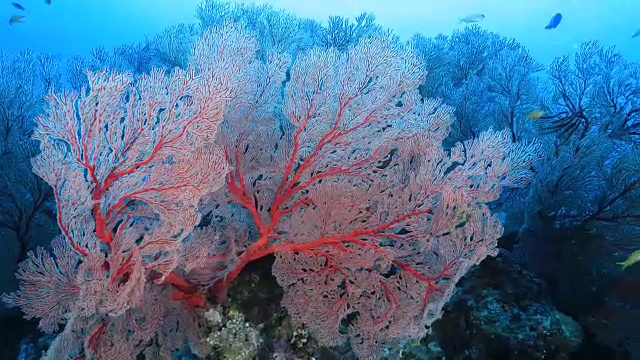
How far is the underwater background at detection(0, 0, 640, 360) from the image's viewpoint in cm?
248

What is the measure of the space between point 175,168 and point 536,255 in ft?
17.2

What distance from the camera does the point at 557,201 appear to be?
17.6 feet

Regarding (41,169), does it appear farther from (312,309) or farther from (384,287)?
(384,287)

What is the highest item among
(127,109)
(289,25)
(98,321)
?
(289,25)

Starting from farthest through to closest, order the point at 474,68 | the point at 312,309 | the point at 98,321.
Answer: the point at 474,68 < the point at 312,309 < the point at 98,321

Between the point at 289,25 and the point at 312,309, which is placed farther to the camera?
the point at 289,25

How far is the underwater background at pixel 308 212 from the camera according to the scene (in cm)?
248

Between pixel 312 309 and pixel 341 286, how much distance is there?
0.44 metres

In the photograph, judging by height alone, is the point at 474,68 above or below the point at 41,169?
above

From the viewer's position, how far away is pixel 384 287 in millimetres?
3475

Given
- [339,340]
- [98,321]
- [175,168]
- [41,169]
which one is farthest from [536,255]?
[41,169]

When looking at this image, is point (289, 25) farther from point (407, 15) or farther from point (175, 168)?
point (407, 15)

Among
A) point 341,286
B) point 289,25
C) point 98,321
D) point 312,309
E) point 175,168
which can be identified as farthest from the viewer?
point 289,25

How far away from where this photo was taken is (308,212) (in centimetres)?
316
